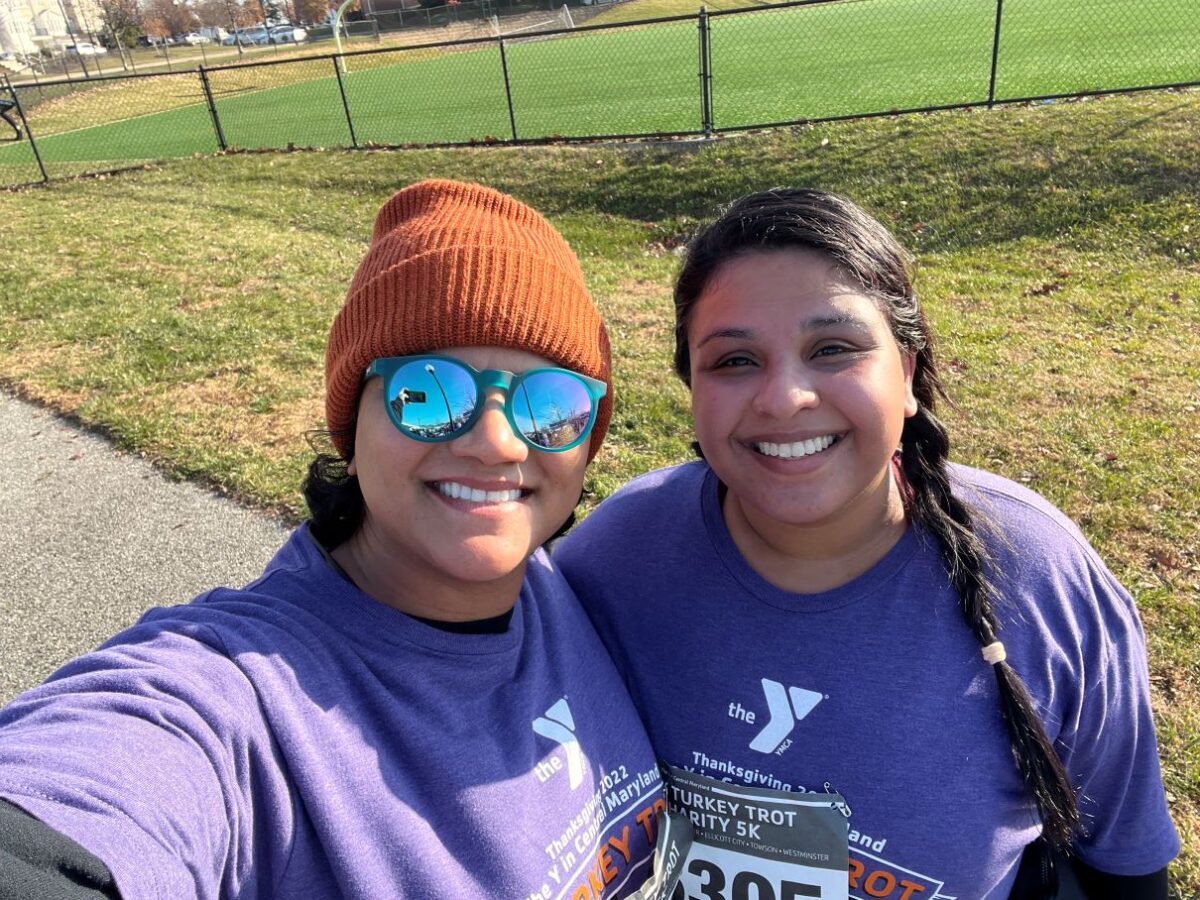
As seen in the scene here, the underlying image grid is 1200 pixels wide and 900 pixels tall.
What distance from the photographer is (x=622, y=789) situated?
4.82ft

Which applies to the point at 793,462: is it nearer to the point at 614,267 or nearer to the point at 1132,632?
the point at 1132,632

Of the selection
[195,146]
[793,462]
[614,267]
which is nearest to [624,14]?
[195,146]

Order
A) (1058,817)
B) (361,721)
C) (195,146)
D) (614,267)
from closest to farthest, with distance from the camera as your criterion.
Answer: (361,721) < (1058,817) < (614,267) < (195,146)

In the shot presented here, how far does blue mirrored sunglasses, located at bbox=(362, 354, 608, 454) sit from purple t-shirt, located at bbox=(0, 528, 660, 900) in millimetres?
300

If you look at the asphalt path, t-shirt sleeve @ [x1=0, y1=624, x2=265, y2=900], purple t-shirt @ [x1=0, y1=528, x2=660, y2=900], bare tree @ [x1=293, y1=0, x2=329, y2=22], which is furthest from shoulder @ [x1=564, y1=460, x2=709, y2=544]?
bare tree @ [x1=293, y1=0, x2=329, y2=22]

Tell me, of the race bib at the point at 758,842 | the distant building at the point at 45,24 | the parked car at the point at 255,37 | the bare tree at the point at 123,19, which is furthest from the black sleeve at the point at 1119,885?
the distant building at the point at 45,24

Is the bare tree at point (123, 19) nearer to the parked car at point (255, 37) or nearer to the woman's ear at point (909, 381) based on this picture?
the parked car at point (255, 37)

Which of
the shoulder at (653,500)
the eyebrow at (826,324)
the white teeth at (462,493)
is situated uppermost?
the eyebrow at (826,324)

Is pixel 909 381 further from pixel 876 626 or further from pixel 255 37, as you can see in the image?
pixel 255 37

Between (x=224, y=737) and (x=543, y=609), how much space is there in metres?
0.65

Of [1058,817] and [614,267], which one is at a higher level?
[1058,817]

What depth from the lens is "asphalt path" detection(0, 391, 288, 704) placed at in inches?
135

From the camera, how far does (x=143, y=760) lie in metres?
1.00

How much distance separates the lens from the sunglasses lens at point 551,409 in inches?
53.7
